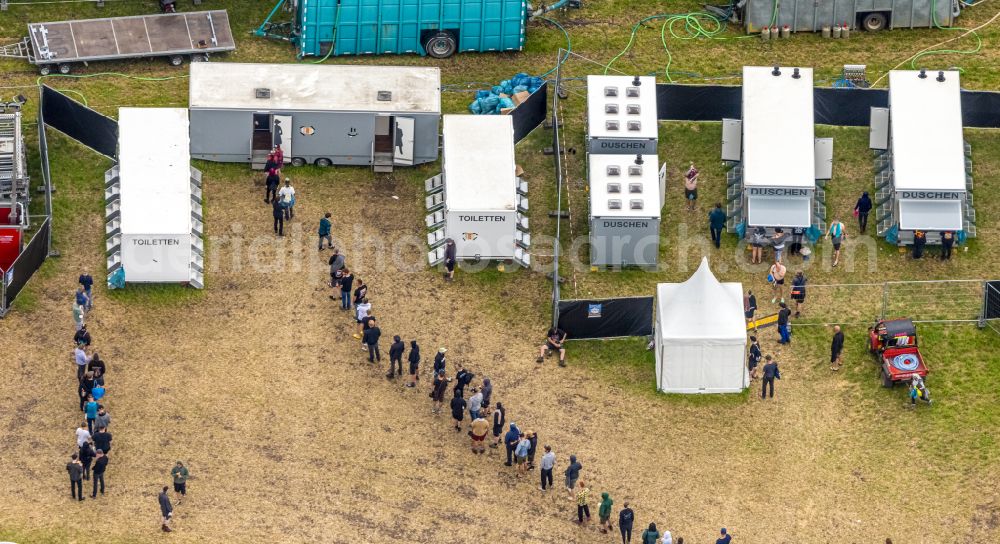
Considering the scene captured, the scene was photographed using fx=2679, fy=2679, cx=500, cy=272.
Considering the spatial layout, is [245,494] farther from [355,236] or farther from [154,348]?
[355,236]

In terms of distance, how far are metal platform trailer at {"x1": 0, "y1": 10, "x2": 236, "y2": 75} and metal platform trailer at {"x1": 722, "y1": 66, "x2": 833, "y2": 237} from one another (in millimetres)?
17250

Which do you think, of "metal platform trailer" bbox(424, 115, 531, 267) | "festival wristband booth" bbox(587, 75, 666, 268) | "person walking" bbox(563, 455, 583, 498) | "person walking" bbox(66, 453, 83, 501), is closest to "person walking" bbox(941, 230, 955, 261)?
"festival wristband booth" bbox(587, 75, 666, 268)

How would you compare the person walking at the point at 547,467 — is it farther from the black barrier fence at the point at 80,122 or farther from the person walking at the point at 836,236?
the black barrier fence at the point at 80,122

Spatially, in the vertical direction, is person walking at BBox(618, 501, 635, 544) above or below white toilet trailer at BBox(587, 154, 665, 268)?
below

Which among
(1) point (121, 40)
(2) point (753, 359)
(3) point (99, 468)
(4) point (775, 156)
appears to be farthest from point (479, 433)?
(1) point (121, 40)

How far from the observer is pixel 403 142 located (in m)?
83.3

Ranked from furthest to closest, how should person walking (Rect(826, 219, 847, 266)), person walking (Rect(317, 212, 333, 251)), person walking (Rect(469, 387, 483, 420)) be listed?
person walking (Rect(826, 219, 847, 266)) → person walking (Rect(317, 212, 333, 251)) → person walking (Rect(469, 387, 483, 420))

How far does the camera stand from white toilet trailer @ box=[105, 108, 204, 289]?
78.8m

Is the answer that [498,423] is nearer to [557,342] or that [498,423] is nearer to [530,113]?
[557,342]

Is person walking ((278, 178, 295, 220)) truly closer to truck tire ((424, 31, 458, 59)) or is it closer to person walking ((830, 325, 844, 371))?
truck tire ((424, 31, 458, 59))

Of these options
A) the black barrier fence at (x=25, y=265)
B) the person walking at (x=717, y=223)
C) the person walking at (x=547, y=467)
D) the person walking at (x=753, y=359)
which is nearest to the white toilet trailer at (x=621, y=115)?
the person walking at (x=717, y=223)

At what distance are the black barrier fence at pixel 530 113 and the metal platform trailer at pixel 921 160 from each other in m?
10.4

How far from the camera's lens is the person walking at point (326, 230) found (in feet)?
264

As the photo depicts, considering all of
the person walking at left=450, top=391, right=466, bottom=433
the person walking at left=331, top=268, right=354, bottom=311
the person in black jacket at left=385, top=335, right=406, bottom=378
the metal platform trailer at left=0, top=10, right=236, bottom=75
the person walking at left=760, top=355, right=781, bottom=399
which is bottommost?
the person walking at left=450, top=391, right=466, bottom=433
